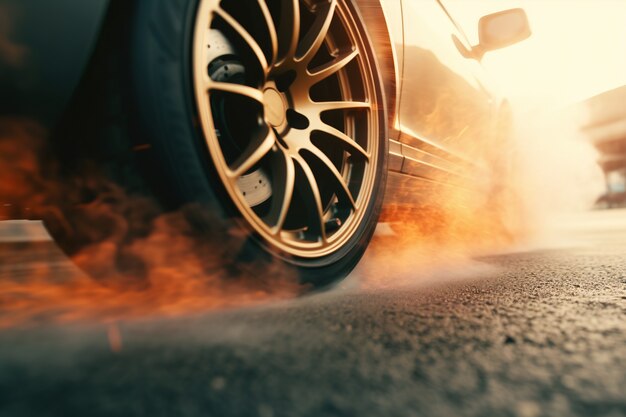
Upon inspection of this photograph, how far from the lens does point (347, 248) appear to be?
5.41 feet

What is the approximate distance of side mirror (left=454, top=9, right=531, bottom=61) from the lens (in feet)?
11.0

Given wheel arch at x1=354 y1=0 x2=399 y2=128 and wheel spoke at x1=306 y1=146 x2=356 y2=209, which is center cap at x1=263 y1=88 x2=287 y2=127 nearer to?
wheel spoke at x1=306 y1=146 x2=356 y2=209

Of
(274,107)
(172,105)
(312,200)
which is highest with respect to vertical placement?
(274,107)

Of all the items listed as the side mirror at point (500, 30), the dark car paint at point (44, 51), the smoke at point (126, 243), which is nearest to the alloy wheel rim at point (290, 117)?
the smoke at point (126, 243)

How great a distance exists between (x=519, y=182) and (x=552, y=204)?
1633mm

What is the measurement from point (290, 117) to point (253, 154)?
332mm

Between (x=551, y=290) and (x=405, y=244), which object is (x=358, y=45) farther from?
(x=405, y=244)

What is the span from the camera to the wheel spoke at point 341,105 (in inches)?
68.2

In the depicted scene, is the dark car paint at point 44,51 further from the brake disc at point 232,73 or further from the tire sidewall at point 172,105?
the brake disc at point 232,73

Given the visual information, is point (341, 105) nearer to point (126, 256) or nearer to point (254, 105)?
point (254, 105)

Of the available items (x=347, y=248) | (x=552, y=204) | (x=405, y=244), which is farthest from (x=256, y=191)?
(x=552, y=204)

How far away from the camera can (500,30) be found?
3.43 metres

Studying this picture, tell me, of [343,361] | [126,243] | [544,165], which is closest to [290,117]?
[126,243]

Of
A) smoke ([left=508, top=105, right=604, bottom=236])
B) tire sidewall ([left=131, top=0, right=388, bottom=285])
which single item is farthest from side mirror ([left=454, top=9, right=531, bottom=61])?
tire sidewall ([left=131, top=0, right=388, bottom=285])
